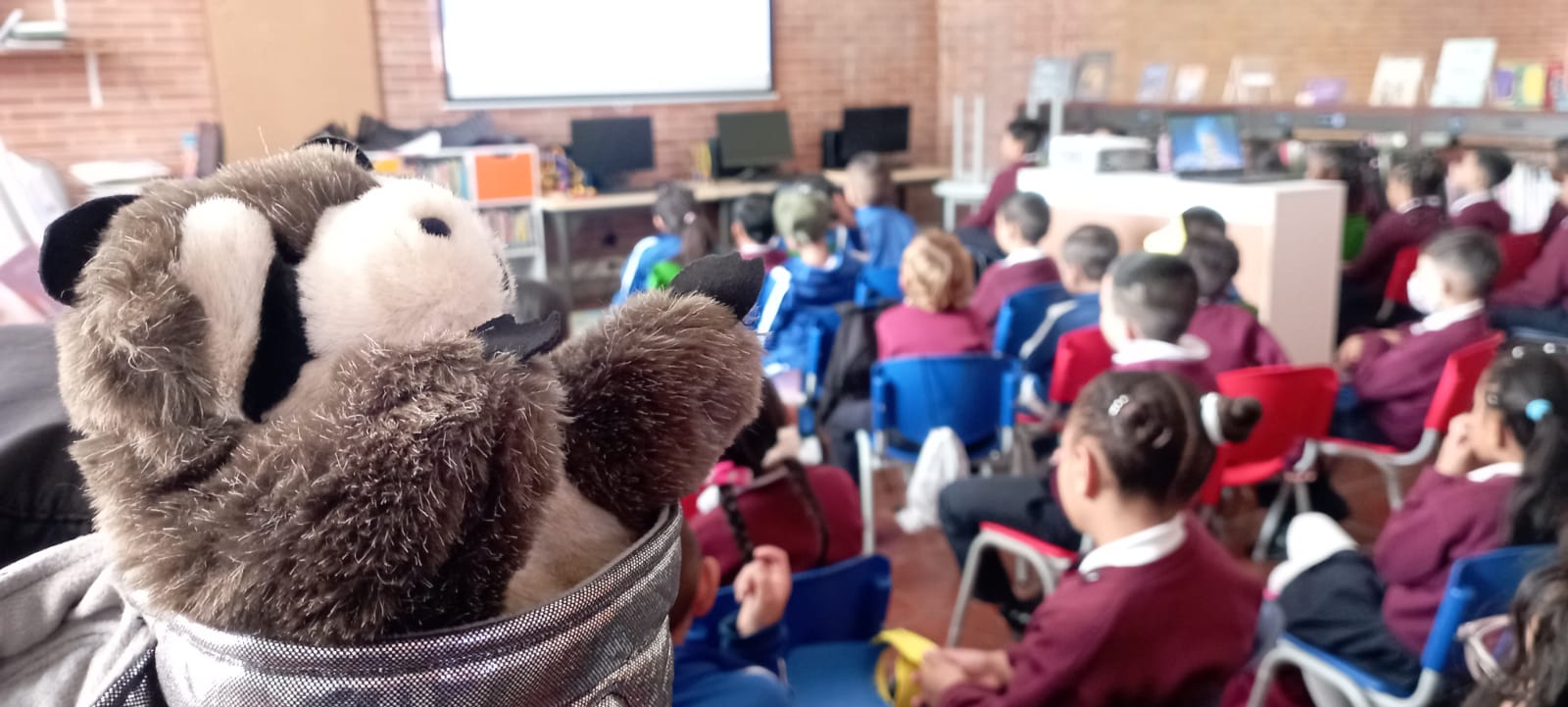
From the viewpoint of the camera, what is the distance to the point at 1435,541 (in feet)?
5.79

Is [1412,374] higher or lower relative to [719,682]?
lower

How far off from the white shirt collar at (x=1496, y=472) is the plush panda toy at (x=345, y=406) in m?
1.72

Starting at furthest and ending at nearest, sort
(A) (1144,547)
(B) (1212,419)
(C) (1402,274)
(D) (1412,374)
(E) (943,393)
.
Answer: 1. (C) (1402,274)
2. (D) (1412,374)
3. (E) (943,393)
4. (B) (1212,419)
5. (A) (1144,547)

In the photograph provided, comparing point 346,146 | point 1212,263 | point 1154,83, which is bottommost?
point 1212,263

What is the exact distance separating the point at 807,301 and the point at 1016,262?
716 mm

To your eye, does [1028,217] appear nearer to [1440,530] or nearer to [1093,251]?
[1093,251]

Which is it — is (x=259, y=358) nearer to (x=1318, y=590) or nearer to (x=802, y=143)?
(x=1318, y=590)

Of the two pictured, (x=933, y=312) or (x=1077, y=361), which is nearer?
(x=1077, y=361)

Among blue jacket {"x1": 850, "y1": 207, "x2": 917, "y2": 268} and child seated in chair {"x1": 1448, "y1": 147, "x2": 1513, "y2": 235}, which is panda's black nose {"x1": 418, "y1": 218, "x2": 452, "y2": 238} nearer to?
blue jacket {"x1": 850, "y1": 207, "x2": 917, "y2": 268}

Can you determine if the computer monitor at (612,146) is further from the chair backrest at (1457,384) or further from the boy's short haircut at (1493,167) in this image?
the chair backrest at (1457,384)

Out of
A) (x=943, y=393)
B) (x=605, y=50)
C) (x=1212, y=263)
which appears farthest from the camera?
(x=605, y=50)

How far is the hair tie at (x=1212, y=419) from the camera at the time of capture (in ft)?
5.18

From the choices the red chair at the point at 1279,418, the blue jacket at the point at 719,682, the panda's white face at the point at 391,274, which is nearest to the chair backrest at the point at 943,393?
the red chair at the point at 1279,418

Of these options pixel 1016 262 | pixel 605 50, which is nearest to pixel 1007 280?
pixel 1016 262
